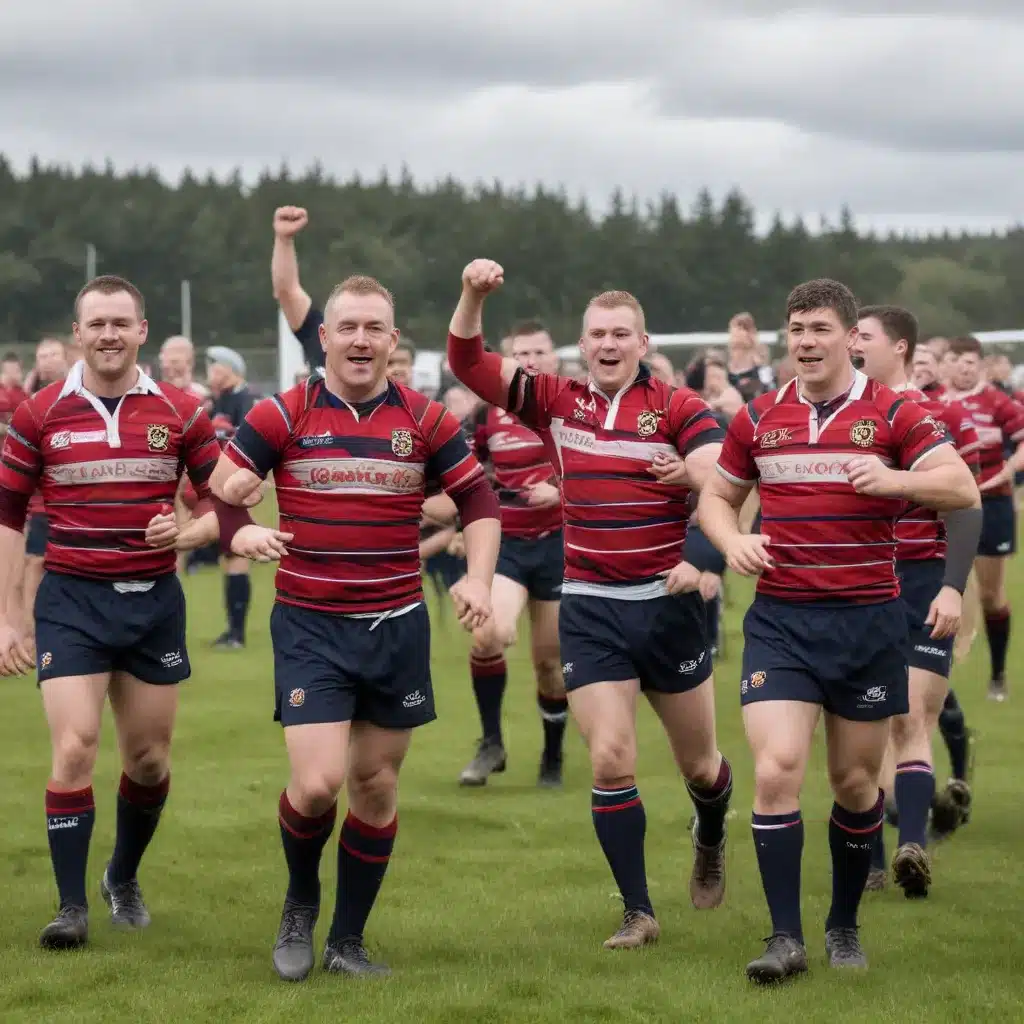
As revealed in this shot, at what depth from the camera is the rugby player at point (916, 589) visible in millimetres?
7582

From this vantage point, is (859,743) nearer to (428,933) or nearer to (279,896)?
(428,933)

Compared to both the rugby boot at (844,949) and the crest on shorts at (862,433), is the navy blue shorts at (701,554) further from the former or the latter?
the crest on shorts at (862,433)

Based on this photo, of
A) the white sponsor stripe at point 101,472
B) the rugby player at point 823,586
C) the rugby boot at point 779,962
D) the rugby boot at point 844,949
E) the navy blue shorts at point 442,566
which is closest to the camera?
the rugby boot at point 779,962

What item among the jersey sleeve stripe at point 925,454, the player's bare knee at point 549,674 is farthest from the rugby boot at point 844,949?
the player's bare knee at point 549,674

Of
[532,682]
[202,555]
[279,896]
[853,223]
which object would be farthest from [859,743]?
[853,223]

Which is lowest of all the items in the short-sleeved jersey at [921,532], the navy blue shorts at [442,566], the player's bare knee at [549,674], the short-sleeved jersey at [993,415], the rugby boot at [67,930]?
the navy blue shorts at [442,566]

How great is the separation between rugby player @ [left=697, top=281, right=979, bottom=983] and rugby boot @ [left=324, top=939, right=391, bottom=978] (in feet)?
4.52

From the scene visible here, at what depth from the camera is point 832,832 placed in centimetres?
657

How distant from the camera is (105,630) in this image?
6750 millimetres

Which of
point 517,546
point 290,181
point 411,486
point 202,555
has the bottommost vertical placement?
point 202,555

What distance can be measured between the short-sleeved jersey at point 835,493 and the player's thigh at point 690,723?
0.93 m

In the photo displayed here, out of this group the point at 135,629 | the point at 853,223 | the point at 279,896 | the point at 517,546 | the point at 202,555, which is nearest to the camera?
the point at 135,629

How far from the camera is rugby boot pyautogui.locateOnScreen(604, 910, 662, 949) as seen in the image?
6719 mm

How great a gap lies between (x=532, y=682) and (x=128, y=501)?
25.8 ft
